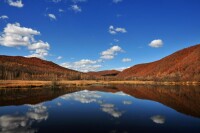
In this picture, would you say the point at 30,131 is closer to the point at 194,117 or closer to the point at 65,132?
the point at 65,132

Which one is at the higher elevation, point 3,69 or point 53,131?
point 3,69

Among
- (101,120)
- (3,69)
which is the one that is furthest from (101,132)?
(3,69)

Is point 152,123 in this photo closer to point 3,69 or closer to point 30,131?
point 30,131

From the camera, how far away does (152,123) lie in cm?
1445

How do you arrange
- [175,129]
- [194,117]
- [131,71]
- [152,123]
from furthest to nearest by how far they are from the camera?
[131,71] < [194,117] < [152,123] < [175,129]

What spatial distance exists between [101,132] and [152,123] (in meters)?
3.89

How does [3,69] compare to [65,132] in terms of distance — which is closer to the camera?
[65,132]

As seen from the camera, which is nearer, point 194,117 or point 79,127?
point 79,127

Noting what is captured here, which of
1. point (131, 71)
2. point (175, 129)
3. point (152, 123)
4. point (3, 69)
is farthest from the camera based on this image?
point (131, 71)

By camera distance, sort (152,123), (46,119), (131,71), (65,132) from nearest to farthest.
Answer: (65,132)
(152,123)
(46,119)
(131,71)

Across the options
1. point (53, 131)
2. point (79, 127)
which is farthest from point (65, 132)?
point (79, 127)

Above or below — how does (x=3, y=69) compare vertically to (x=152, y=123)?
above

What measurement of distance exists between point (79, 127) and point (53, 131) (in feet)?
5.48

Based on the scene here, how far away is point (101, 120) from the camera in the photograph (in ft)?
50.0
